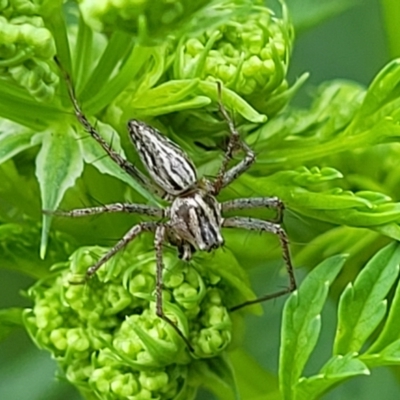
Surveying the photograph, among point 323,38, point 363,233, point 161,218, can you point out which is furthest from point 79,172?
point 323,38

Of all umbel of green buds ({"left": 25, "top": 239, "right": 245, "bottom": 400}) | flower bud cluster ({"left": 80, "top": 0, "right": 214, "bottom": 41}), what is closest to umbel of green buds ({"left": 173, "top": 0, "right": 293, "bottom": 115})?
flower bud cluster ({"left": 80, "top": 0, "right": 214, "bottom": 41})

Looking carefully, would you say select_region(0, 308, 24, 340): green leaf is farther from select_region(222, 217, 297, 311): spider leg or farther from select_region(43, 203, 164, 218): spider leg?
select_region(222, 217, 297, 311): spider leg

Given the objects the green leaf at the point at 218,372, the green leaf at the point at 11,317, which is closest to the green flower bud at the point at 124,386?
the green leaf at the point at 218,372

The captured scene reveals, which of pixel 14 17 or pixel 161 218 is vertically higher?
pixel 14 17

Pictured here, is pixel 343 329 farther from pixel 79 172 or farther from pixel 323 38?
pixel 323 38

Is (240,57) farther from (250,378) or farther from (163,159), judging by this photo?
(250,378)

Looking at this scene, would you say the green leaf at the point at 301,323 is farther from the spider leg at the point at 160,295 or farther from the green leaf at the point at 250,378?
the green leaf at the point at 250,378
